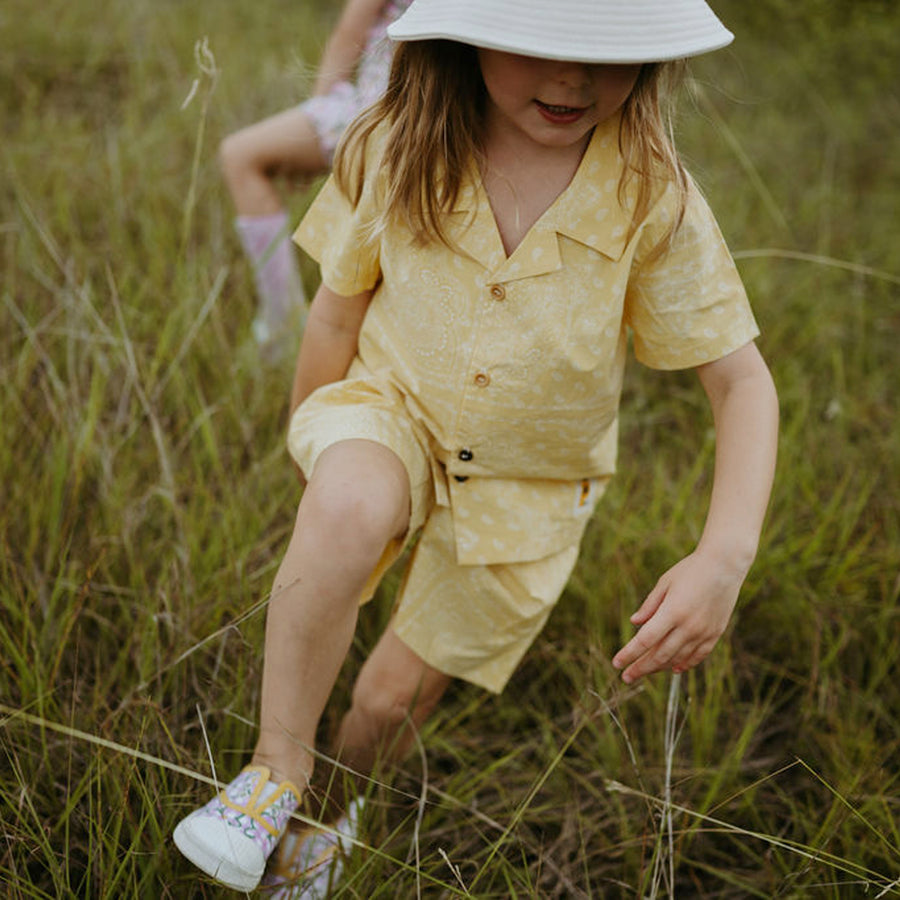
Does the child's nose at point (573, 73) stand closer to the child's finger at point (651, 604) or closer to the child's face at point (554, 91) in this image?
the child's face at point (554, 91)

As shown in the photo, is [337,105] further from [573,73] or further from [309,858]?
[309,858]

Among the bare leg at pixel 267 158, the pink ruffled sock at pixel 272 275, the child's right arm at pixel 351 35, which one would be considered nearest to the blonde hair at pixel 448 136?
the child's right arm at pixel 351 35

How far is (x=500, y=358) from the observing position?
4.53ft

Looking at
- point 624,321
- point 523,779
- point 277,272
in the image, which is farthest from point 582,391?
point 277,272

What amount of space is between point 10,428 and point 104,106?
1.81m

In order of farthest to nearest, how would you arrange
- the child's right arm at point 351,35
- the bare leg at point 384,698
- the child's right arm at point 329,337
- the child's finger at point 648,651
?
the child's right arm at point 351,35, the bare leg at point 384,698, the child's right arm at point 329,337, the child's finger at point 648,651

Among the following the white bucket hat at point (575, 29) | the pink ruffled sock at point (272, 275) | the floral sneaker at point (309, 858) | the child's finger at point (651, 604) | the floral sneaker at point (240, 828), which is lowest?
the floral sneaker at point (309, 858)

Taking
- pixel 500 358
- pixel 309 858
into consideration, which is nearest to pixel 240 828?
pixel 309 858

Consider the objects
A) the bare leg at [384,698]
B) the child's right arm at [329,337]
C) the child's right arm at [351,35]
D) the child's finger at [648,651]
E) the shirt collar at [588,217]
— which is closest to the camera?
the child's finger at [648,651]

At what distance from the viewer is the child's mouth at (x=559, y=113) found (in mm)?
1228

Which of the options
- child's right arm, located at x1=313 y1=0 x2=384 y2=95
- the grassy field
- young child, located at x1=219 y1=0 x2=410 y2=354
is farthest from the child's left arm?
child's right arm, located at x1=313 y1=0 x2=384 y2=95

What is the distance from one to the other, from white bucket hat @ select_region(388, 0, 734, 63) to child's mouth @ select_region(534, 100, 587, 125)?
0.38ft

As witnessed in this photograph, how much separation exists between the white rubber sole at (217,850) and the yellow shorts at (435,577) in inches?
14.6

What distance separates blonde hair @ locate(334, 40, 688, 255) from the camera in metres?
1.31
